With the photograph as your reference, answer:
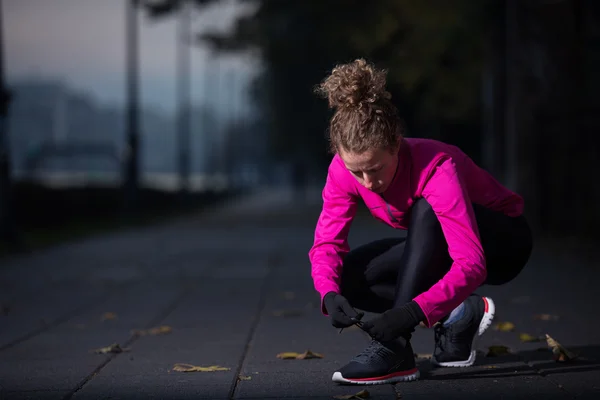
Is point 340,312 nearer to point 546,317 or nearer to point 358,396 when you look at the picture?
point 358,396

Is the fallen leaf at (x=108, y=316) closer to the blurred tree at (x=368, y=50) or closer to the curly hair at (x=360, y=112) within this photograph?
the curly hair at (x=360, y=112)

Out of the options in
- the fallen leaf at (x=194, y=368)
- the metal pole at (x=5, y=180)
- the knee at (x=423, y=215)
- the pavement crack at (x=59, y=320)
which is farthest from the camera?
the metal pole at (x=5, y=180)

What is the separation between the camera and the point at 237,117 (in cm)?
8431

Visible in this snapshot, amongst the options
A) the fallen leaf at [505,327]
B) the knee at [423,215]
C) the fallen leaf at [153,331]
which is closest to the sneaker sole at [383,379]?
the knee at [423,215]

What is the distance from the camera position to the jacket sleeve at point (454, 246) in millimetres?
3975

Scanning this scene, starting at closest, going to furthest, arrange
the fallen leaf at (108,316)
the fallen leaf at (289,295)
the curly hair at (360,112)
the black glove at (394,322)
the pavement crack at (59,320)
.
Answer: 1. the curly hair at (360,112)
2. the black glove at (394,322)
3. the pavement crack at (59,320)
4. the fallen leaf at (108,316)
5. the fallen leaf at (289,295)

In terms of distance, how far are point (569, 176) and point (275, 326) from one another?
8.85 metres

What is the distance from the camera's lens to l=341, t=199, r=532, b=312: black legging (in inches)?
164

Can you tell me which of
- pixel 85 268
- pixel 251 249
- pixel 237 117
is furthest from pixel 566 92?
pixel 237 117

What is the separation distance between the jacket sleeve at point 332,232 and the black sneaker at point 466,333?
65 centimetres

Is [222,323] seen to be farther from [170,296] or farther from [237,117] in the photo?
[237,117]

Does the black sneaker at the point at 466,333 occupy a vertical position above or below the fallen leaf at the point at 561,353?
above

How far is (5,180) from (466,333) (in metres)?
10.7

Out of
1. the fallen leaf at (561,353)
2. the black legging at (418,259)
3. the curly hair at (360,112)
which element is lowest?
the fallen leaf at (561,353)
